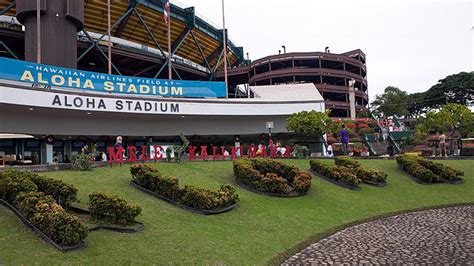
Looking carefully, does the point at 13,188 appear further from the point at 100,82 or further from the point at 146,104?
the point at 146,104

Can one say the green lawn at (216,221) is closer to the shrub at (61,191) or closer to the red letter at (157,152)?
the shrub at (61,191)

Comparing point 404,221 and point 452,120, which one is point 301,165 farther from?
point 452,120

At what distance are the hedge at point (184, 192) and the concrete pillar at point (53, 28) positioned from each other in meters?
22.1

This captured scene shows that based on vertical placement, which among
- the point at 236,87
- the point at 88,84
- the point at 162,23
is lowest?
the point at 88,84

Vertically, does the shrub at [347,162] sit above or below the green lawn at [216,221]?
above

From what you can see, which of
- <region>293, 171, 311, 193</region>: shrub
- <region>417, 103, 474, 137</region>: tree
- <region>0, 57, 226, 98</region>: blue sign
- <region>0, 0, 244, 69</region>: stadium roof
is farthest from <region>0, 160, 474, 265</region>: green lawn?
<region>0, 0, 244, 69</region>: stadium roof

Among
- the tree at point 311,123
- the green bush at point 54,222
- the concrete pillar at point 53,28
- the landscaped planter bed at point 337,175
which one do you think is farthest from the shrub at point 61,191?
the concrete pillar at point 53,28

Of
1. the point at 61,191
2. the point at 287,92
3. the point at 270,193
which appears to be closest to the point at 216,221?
the point at 270,193

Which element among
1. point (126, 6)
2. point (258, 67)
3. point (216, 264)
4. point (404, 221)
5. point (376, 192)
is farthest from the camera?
point (258, 67)

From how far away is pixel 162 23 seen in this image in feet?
161

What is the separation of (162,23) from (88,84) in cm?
2527

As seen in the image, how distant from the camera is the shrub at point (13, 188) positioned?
1001cm

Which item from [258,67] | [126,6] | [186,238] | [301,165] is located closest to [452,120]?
[301,165]

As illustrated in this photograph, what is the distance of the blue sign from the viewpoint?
76.5ft
